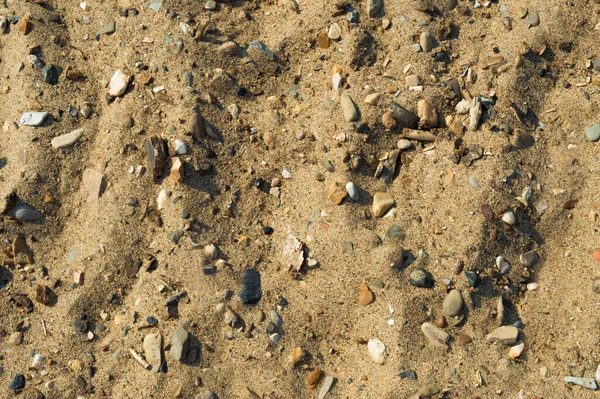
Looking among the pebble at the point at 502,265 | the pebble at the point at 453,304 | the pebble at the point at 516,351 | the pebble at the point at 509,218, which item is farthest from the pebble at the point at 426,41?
the pebble at the point at 516,351

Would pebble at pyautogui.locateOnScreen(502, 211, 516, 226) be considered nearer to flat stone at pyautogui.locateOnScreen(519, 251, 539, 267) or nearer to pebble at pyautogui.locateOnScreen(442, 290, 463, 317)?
flat stone at pyautogui.locateOnScreen(519, 251, 539, 267)

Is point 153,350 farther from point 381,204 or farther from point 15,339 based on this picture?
point 381,204

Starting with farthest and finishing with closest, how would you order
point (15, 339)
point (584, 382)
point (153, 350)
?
1. point (15, 339)
2. point (153, 350)
3. point (584, 382)

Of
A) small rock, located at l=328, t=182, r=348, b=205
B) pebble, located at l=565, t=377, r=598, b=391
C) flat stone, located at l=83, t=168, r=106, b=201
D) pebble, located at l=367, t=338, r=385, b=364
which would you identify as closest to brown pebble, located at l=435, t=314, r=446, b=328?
pebble, located at l=367, t=338, r=385, b=364

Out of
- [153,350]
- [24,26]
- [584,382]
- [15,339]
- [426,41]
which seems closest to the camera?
[584,382]

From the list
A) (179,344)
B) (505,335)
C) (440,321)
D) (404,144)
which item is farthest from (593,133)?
(179,344)

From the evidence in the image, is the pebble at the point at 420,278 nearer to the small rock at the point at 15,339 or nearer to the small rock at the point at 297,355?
the small rock at the point at 297,355
